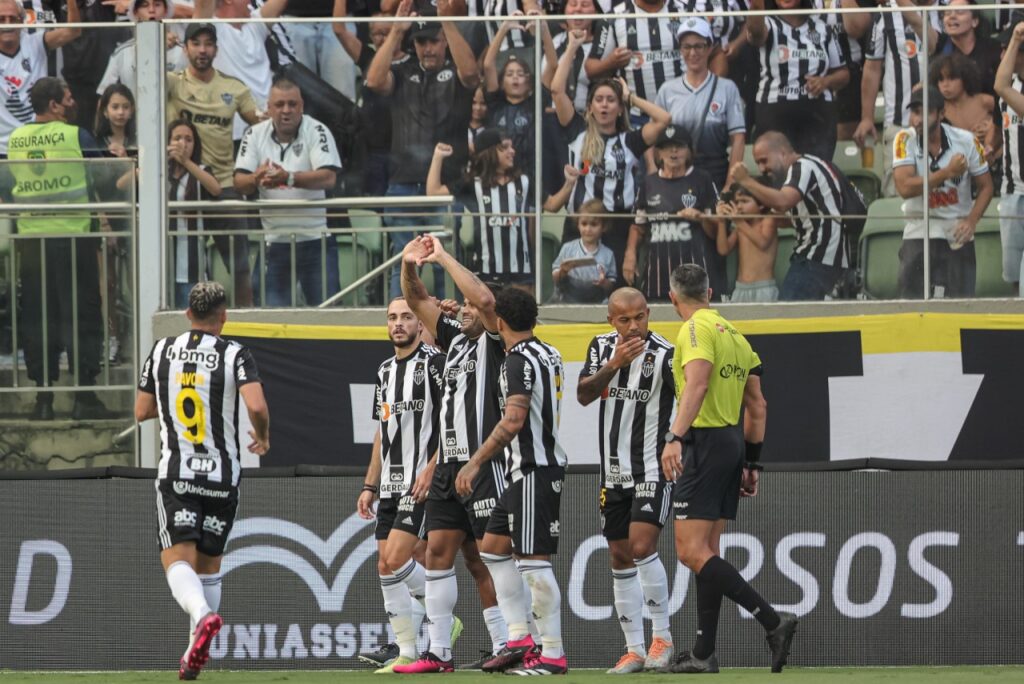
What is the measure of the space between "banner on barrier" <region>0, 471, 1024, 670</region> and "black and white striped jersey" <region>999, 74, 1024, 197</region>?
286cm

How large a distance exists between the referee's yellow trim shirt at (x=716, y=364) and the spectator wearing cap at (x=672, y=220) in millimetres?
3790

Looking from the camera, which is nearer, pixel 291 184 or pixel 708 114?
pixel 708 114

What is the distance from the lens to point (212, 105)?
12.3 m

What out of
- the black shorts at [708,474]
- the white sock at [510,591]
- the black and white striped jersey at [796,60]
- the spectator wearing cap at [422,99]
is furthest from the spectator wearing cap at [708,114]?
the white sock at [510,591]

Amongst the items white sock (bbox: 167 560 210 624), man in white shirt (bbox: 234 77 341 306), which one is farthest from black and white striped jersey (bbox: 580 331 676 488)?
man in white shirt (bbox: 234 77 341 306)

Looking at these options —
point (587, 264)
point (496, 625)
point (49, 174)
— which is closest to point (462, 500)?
point (496, 625)

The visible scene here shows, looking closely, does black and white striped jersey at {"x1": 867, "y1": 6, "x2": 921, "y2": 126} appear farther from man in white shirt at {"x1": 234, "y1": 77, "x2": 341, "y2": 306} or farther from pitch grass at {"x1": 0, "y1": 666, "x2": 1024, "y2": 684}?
pitch grass at {"x1": 0, "y1": 666, "x2": 1024, "y2": 684}

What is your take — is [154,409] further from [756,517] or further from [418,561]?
[756,517]

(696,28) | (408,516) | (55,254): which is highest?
(696,28)

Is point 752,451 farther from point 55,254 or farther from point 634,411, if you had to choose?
point 55,254

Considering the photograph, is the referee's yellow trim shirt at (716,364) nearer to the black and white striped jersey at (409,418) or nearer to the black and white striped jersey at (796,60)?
the black and white striped jersey at (409,418)

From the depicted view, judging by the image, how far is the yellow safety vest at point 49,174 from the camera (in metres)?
12.1

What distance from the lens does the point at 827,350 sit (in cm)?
1174

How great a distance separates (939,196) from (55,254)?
686 centimetres
